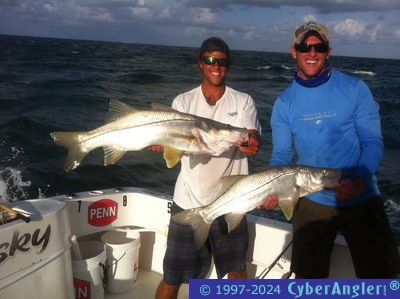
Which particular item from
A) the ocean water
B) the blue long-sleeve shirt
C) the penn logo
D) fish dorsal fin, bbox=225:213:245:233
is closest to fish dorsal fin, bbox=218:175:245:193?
fish dorsal fin, bbox=225:213:245:233

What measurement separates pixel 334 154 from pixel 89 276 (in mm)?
2685

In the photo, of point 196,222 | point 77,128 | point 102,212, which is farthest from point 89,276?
point 77,128

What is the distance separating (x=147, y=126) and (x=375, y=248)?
2.18 m

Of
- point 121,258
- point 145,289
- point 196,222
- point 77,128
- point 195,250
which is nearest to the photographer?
point 196,222

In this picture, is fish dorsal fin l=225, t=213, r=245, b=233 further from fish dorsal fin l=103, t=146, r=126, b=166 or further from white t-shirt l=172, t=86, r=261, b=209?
fish dorsal fin l=103, t=146, r=126, b=166

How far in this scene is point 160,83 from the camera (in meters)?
31.6

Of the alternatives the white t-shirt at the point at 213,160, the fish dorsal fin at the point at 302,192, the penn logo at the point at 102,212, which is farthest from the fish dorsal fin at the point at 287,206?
the penn logo at the point at 102,212

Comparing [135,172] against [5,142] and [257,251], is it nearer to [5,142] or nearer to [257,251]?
[5,142]

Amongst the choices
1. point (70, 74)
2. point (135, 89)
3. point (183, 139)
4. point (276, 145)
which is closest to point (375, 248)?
point (276, 145)

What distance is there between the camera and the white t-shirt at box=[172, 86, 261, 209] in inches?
163

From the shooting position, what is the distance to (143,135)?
4.11m

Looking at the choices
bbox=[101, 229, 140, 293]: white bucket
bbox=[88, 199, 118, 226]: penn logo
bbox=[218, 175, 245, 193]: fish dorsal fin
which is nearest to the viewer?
Answer: bbox=[218, 175, 245, 193]: fish dorsal fin

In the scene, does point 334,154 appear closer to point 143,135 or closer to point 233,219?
point 233,219

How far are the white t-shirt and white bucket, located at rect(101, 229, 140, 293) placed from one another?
117 centimetres
